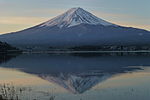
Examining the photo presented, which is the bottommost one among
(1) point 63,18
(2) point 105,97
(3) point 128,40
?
(2) point 105,97

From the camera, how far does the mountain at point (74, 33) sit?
122 metres

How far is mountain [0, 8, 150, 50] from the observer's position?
122 metres

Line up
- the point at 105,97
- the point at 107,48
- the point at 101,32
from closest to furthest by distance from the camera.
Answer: the point at 105,97, the point at 107,48, the point at 101,32

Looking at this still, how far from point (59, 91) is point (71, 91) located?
19.4 inches

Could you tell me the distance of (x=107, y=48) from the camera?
99.1m

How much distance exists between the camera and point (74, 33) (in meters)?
137

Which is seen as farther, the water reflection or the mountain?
the mountain

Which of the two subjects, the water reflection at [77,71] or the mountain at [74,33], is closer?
the water reflection at [77,71]

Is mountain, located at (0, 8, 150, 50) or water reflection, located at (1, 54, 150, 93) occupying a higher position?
mountain, located at (0, 8, 150, 50)

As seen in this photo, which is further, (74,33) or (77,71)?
(74,33)

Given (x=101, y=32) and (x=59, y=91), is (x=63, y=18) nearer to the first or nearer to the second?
→ (x=101, y=32)

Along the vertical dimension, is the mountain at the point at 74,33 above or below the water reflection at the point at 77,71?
above

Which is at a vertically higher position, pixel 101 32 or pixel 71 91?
pixel 101 32

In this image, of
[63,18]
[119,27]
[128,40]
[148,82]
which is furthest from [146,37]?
[148,82]
